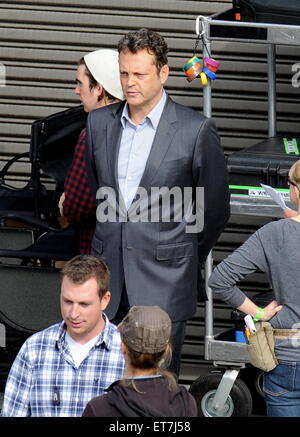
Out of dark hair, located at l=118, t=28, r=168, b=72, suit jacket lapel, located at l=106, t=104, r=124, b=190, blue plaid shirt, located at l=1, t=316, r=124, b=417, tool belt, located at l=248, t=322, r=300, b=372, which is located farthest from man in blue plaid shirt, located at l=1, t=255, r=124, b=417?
dark hair, located at l=118, t=28, r=168, b=72

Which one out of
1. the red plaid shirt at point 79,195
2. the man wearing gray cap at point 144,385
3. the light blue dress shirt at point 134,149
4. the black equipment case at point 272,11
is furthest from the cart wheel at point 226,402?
the man wearing gray cap at point 144,385

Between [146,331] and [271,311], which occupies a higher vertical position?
[271,311]

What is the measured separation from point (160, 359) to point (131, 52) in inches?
69.1

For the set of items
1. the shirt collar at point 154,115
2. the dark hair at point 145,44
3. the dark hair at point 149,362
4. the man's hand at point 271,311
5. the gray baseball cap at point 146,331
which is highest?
the dark hair at point 145,44

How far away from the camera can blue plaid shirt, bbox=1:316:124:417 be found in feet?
14.8

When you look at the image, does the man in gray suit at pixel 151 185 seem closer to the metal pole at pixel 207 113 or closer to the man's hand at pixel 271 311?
the man's hand at pixel 271 311

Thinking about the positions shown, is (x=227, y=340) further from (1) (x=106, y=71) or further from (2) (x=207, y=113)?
(1) (x=106, y=71)

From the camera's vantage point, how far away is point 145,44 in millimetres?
5352

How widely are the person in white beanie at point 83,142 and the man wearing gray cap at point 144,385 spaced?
184cm

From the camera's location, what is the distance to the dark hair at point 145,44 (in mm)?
5344

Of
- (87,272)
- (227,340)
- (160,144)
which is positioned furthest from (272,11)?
(87,272)

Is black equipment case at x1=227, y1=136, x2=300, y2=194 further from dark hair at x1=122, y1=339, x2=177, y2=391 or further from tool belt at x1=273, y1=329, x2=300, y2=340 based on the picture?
dark hair at x1=122, y1=339, x2=177, y2=391

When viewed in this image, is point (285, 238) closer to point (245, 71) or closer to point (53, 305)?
Answer: point (53, 305)

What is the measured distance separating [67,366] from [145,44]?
1.59m
